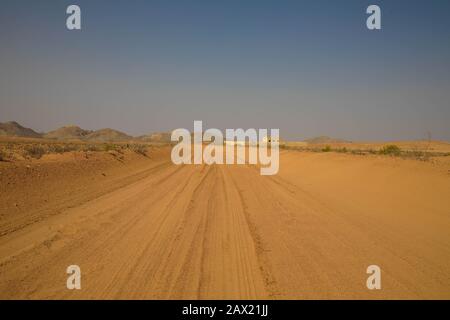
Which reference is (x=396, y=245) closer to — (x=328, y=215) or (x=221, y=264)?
(x=328, y=215)

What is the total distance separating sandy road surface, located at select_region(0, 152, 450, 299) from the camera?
5.25 m

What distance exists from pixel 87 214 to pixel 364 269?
6.94 metres

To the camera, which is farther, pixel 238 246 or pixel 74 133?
pixel 74 133

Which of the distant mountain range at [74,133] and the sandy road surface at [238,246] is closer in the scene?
the sandy road surface at [238,246]

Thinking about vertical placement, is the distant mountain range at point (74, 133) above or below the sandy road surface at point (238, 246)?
above

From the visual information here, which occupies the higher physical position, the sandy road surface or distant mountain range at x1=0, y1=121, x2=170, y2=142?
distant mountain range at x1=0, y1=121, x2=170, y2=142

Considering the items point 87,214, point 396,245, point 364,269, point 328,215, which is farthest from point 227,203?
point 364,269

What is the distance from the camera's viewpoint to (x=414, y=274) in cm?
593

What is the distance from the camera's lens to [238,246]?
7.20 m

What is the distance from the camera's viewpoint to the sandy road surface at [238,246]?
17.2 feet

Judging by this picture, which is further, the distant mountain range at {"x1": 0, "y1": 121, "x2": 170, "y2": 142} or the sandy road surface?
the distant mountain range at {"x1": 0, "y1": 121, "x2": 170, "y2": 142}

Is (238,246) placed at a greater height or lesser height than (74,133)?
lesser
